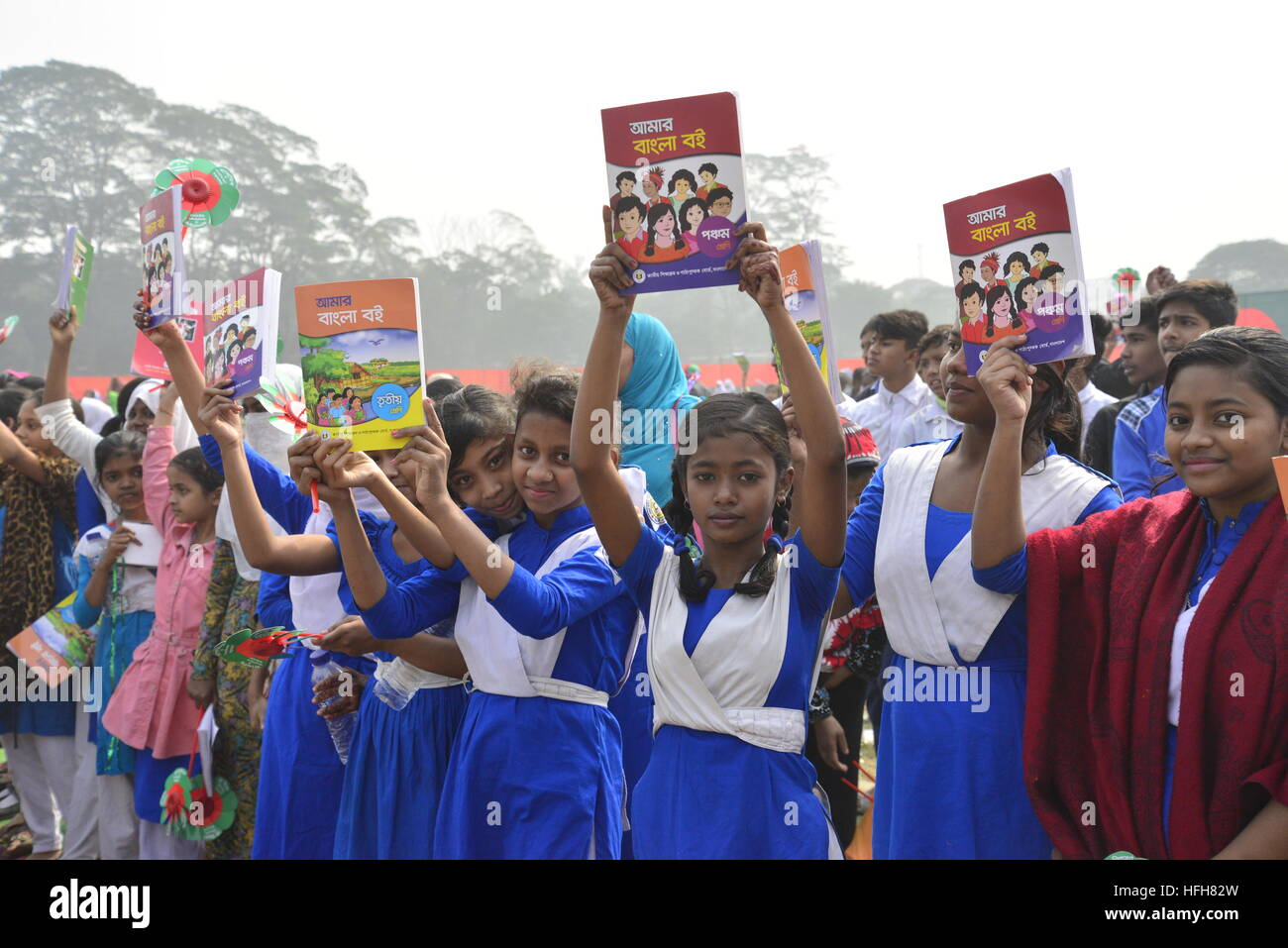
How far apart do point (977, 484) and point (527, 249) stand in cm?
1807

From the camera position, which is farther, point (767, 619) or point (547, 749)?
point (547, 749)

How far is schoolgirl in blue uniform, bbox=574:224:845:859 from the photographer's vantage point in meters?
2.24

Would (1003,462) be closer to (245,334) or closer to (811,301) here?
(811,301)

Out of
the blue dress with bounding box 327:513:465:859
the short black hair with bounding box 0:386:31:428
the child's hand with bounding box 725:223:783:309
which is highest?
the short black hair with bounding box 0:386:31:428

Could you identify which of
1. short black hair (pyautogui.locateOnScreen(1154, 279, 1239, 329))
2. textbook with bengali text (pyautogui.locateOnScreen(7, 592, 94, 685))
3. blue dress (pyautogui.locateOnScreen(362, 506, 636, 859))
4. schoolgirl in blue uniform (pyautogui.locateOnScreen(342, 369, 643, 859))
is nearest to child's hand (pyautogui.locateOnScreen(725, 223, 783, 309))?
schoolgirl in blue uniform (pyautogui.locateOnScreen(342, 369, 643, 859))

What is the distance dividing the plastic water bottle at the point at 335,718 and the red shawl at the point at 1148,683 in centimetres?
196

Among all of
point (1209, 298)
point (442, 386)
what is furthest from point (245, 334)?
point (1209, 298)

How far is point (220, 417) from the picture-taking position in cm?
290

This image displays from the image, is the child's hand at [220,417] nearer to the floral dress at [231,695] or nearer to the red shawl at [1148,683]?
the floral dress at [231,695]

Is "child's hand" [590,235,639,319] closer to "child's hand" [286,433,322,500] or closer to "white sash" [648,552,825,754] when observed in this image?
"white sash" [648,552,825,754]

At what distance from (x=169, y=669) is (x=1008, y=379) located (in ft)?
11.1

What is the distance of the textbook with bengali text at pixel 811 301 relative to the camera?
9.02ft

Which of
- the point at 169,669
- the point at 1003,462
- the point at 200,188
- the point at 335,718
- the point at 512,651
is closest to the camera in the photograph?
the point at 1003,462

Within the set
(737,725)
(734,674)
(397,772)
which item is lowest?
(397,772)
